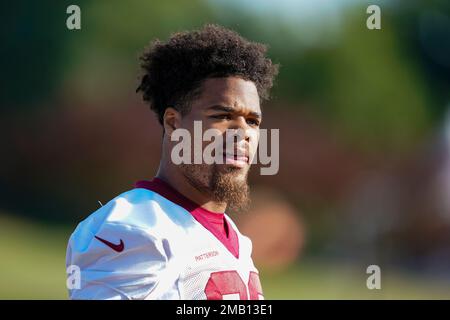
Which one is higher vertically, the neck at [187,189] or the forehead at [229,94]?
the forehead at [229,94]

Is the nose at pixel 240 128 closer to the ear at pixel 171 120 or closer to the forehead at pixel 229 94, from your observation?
the forehead at pixel 229 94

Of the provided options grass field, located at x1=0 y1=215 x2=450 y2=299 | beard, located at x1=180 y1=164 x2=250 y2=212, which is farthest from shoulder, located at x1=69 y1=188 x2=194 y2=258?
grass field, located at x1=0 y1=215 x2=450 y2=299

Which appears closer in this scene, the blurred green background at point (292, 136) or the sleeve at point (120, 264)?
the sleeve at point (120, 264)

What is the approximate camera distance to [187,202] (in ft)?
6.77

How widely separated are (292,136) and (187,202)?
18.6 feet

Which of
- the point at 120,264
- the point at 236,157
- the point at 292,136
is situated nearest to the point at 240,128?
the point at 236,157

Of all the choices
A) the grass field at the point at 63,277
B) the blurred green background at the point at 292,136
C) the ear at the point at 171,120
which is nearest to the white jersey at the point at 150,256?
the ear at the point at 171,120

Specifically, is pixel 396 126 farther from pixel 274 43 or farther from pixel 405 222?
pixel 274 43

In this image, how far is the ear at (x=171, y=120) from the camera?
2182 millimetres

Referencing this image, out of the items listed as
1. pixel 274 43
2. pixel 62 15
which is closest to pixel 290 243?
pixel 274 43

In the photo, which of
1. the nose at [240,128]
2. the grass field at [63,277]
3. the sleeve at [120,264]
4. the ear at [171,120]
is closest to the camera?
the sleeve at [120,264]

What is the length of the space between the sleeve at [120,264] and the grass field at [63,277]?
176 inches
